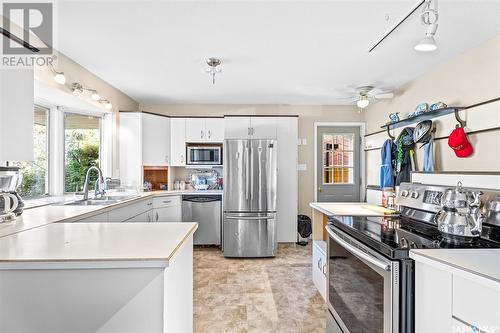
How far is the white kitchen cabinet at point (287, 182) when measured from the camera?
4.50 metres

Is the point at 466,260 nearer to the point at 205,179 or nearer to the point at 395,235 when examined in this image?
the point at 395,235

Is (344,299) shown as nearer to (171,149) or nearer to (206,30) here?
(206,30)

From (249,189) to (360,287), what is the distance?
2611mm

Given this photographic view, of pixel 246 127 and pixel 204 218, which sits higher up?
pixel 246 127

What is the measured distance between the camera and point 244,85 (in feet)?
12.3

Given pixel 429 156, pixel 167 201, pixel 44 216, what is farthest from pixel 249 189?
pixel 44 216

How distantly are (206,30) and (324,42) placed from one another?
39.8 inches

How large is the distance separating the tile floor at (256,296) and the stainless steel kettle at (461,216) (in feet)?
4.22

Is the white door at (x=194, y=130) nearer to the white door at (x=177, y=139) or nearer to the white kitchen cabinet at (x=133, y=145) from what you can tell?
the white door at (x=177, y=139)

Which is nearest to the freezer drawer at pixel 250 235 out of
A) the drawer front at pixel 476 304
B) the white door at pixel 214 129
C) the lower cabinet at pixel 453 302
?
the white door at pixel 214 129

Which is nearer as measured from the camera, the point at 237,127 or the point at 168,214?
the point at 168,214

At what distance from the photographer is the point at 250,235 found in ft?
13.1

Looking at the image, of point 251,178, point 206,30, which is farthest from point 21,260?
point 251,178

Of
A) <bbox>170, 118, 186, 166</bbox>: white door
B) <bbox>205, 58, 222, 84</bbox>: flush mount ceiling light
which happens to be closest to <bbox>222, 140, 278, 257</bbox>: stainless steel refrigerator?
<bbox>170, 118, 186, 166</bbox>: white door
